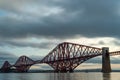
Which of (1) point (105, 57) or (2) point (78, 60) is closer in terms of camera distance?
(1) point (105, 57)

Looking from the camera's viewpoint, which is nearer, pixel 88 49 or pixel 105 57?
pixel 105 57

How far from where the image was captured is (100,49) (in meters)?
188

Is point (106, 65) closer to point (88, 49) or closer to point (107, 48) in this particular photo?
point (107, 48)

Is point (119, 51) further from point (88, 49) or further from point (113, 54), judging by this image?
point (88, 49)

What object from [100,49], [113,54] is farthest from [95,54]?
[113,54]

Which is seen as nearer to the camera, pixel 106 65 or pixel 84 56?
pixel 106 65

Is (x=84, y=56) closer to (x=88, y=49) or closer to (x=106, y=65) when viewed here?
(x=88, y=49)

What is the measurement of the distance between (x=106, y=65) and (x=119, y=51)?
33.4 ft

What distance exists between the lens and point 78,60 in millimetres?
196500

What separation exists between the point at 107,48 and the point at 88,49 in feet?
64.2

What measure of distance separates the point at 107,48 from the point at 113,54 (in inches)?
312

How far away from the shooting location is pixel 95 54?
188 meters

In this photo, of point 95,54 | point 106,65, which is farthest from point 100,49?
point 106,65

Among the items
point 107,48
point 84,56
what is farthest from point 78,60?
point 107,48
